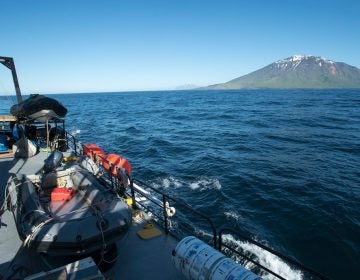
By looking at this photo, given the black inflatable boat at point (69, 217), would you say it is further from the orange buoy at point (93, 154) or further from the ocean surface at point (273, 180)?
the ocean surface at point (273, 180)

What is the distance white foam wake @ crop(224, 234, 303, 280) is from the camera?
31.4 feet

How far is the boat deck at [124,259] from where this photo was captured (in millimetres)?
5701

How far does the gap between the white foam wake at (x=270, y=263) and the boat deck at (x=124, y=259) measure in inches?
174

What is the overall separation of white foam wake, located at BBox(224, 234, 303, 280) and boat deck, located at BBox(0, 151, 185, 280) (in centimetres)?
441

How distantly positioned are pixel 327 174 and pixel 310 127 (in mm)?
19897

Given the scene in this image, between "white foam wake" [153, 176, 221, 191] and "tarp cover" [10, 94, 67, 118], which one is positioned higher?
"tarp cover" [10, 94, 67, 118]

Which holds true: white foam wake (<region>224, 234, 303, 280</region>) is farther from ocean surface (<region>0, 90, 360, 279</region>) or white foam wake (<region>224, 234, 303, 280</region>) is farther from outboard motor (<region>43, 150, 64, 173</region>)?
outboard motor (<region>43, 150, 64, 173</region>)

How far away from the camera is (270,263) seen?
1006 cm

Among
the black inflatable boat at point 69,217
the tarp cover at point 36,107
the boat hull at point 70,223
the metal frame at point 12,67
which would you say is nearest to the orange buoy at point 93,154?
the tarp cover at point 36,107

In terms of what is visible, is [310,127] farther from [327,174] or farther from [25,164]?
[25,164]

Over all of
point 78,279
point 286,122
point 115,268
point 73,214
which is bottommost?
point 286,122

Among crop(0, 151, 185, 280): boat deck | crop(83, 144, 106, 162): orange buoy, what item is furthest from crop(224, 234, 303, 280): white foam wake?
crop(83, 144, 106, 162): orange buoy

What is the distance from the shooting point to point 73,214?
23.0 ft

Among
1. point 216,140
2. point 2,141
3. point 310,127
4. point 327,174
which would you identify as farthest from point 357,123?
point 2,141
